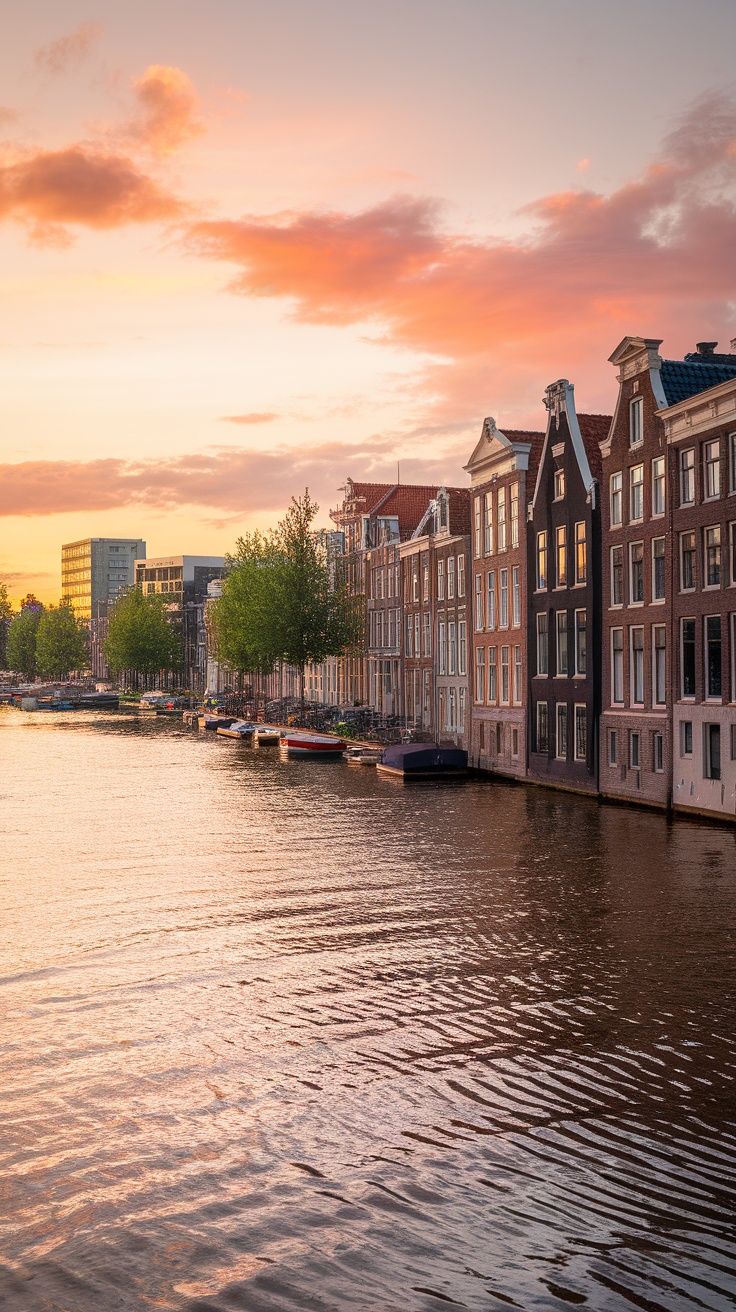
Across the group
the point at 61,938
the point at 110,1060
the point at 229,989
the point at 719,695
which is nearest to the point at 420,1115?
the point at 110,1060

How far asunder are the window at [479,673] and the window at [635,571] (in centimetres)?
2070

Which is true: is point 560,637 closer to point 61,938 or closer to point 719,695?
point 719,695

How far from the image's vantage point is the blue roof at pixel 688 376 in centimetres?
5178

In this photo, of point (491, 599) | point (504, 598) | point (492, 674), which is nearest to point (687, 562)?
point (504, 598)

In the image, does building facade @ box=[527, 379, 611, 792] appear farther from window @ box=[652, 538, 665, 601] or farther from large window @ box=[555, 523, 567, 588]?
window @ box=[652, 538, 665, 601]

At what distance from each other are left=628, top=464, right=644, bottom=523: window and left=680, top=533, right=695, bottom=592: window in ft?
12.7

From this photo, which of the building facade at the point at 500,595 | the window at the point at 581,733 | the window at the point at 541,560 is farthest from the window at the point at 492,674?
the window at the point at 581,733

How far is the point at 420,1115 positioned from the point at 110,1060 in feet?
16.8

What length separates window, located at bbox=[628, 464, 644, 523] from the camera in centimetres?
5266

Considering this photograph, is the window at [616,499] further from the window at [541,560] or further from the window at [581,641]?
the window at [541,560]

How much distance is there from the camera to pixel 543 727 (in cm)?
6212

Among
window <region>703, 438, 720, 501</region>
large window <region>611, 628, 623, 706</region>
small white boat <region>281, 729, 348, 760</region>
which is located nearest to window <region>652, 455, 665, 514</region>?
window <region>703, 438, 720, 501</region>

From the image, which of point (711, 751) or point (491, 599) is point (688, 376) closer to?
point (711, 751)

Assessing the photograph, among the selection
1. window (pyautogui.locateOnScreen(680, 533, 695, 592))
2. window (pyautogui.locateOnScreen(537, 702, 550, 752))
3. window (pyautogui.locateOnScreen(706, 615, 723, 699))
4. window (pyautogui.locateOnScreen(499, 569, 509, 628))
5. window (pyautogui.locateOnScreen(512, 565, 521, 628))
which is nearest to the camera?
window (pyautogui.locateOnScreen(706, 615, 723, 699))
